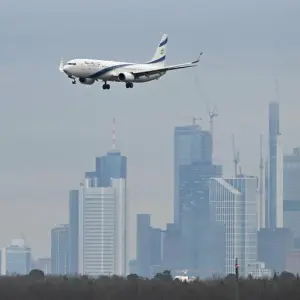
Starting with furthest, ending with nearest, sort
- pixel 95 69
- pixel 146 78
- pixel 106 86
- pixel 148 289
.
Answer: pixel 146 78 < pixel 148 289 < pixel 95 69 < pixel 106 86

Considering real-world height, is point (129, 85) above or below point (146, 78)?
below

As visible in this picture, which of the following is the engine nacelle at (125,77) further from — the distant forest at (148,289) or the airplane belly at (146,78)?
the distant forest at (148,289)

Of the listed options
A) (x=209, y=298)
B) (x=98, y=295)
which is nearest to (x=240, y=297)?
(x=209, y=298)

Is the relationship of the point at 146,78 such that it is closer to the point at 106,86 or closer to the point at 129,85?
the point at 129,85

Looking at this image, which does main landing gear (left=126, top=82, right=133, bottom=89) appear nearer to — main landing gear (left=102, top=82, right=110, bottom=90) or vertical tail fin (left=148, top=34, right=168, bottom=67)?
main landing gear (left=102, top=82, right=110, bottom=90)

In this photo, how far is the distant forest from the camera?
15538cm

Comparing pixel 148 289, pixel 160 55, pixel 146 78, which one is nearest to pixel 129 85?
pixel 146 78

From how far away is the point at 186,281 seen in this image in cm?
16875

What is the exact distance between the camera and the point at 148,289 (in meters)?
162

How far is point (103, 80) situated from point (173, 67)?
20.5ft

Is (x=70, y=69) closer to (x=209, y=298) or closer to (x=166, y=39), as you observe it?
(x=209, y=298)

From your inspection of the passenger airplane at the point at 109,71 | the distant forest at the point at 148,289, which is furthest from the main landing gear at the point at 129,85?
the distant forest at the point at 148,289

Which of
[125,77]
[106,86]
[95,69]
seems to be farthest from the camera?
[125,77]

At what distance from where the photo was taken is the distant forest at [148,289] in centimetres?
15538
